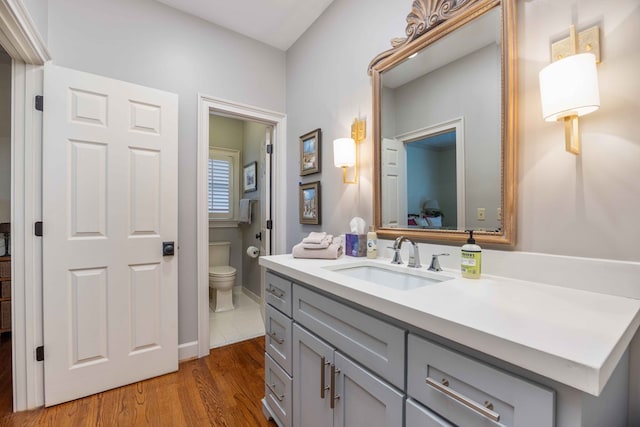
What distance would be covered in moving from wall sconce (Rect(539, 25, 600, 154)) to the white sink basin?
66 cm

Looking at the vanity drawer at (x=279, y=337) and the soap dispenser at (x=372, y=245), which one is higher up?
the soap dispenser at (x=372, y=245)

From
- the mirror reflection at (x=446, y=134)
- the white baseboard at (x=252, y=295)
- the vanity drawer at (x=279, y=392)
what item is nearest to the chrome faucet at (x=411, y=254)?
the mirror reflection at (x=446, y=134)

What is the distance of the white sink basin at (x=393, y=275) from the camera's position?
1203 mm

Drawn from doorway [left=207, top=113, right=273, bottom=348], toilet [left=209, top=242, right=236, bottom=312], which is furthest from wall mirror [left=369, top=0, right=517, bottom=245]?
toilet [left=209, top=242, right=236, bottom=312]

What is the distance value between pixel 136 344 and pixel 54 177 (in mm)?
1177

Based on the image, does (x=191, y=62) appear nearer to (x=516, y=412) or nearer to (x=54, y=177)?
(x=54, y=177)

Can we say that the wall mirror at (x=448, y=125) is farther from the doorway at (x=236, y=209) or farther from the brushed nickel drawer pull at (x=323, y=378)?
the doorway at (x=236, y=209)

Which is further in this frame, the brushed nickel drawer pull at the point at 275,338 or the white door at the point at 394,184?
the white door at the point at 394,184

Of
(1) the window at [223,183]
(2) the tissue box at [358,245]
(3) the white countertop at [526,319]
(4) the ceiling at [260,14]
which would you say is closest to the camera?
(3) the white countertop at [526,319]

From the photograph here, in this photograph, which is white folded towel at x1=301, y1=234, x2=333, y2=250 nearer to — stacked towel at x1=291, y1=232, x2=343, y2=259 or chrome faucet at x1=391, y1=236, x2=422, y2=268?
stacked towel at x1=291, y1=232, x2=343, y2=259

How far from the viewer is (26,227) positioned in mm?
1593

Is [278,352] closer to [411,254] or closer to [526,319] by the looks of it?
[411,254]

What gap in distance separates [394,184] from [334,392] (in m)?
1.05

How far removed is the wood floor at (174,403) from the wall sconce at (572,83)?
6.23 ft
